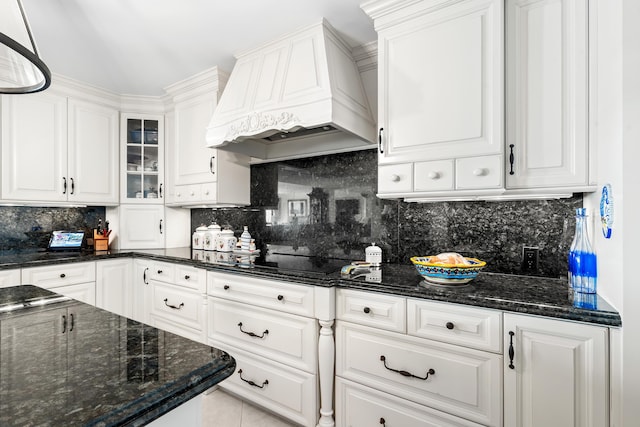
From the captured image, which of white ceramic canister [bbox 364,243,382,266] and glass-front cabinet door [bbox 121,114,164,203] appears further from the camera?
glass-front cabinet door [bbox 121,114,164,203]

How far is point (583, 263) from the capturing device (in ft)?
4.35

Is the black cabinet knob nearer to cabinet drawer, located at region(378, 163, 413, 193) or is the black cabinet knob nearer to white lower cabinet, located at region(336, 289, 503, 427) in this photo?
white lower cabinet, located at region(336, 289, 503, 427)

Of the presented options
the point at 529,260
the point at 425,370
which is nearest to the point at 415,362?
the point at 425,370

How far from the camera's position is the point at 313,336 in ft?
5.62

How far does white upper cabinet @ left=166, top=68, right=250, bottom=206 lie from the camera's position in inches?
106

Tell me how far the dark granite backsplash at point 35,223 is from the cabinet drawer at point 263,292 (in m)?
2.05

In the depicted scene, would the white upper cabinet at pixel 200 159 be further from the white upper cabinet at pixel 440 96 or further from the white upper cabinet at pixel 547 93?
the white upper cabinet at pixel 547 93

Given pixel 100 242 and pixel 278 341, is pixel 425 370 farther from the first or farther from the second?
pixel 100 242

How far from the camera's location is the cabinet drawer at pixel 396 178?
5.65ft

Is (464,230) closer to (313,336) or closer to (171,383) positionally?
(313,336)

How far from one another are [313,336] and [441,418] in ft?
2.29

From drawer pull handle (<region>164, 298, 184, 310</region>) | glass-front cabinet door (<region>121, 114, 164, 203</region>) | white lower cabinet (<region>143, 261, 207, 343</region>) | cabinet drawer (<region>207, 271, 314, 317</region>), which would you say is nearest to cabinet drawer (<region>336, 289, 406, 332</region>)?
cabinet drawer (<region>207, 271, 314, 317</region>)

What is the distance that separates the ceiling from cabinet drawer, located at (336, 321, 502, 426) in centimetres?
183

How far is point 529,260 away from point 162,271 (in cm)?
263
